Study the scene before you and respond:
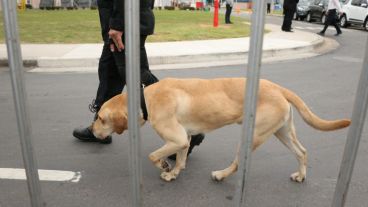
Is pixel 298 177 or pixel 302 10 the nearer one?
pixel 298 177

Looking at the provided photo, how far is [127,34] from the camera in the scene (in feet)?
4.95

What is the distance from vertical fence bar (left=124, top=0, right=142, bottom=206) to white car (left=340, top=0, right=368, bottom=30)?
1912 centimetres

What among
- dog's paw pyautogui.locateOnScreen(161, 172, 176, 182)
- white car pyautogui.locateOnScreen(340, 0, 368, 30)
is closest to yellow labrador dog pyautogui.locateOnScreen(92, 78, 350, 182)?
dog's paw pyautogui.locateOnScreen(161, 172, 176, 182)

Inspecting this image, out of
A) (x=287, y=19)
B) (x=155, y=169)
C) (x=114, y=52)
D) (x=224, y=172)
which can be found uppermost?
(x=114, y=52)

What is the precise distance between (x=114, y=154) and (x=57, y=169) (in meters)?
0.54

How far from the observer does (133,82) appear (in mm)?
1561

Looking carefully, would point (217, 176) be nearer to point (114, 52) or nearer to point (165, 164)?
point (165, 164)

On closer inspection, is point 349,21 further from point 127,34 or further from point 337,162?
point 127,34

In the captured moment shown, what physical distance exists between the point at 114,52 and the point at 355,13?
719 inches

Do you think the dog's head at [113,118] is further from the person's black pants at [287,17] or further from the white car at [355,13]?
the white car at [355,13]

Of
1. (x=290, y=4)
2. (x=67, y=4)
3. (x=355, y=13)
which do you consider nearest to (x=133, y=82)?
(x=290, y=4)

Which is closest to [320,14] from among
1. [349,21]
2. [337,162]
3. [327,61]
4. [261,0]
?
[349,21]

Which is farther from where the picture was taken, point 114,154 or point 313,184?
point 114,154

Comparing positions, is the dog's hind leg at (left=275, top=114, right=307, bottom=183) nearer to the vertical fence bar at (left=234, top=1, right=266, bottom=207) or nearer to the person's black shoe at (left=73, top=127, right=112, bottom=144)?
the vertical fence bar at (left=234, top=1, right=266, bottom=207)
